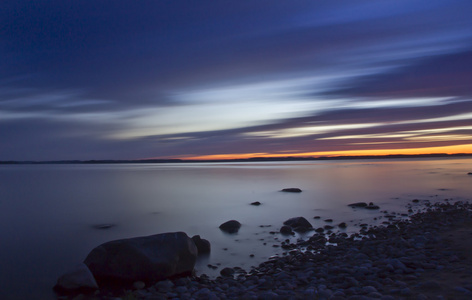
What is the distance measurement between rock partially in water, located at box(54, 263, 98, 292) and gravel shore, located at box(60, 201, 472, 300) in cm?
39

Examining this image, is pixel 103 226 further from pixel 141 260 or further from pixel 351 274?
pixel 351 274

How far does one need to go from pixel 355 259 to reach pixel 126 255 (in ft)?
24.2

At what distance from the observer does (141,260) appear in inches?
425

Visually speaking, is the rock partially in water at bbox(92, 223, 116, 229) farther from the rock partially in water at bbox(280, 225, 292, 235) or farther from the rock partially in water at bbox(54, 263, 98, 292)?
the rock partially in water at bbox(54, 263, 98, 292)

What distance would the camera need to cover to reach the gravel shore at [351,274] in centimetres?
762

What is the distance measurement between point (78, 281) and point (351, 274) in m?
7.92

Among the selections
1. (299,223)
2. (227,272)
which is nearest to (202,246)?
(227,272)

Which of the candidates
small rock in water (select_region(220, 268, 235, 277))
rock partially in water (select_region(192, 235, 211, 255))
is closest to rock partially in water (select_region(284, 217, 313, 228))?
rock partially in water (select_region(192, 235, 211, 255))

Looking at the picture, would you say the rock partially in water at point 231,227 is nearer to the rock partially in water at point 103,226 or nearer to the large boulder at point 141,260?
the large boulder at point 141,260

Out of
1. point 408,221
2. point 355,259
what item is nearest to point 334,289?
point 355,259

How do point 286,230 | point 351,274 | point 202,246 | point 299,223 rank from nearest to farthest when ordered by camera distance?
point 351,274 < point 202,246 < point 286,230 < point 299,223

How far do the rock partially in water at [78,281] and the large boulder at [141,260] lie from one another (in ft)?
1.81

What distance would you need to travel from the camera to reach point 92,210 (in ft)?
96.6

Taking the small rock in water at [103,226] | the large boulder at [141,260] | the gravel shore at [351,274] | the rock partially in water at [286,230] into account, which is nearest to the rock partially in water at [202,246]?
the large boulder at [141,260]
